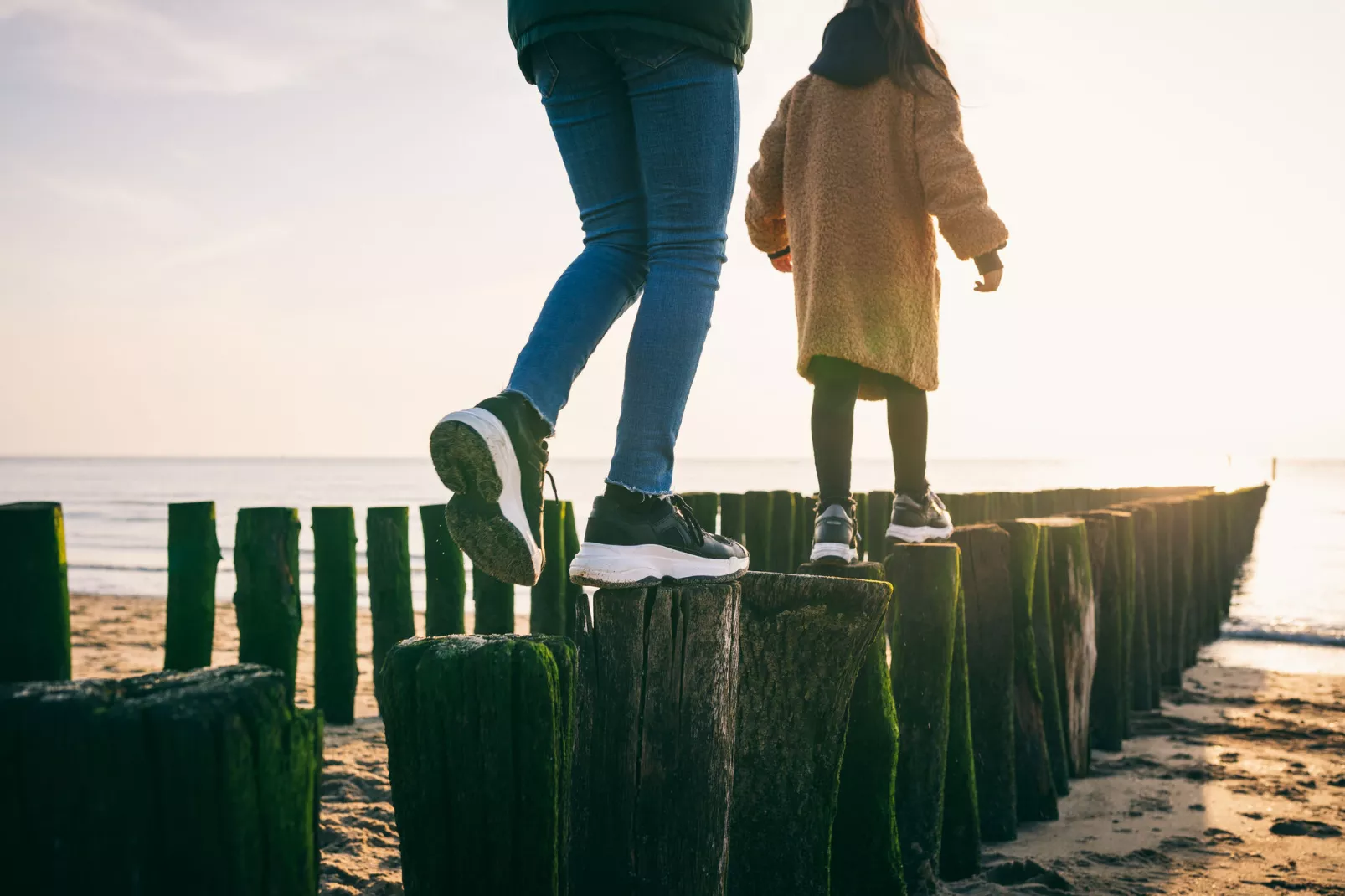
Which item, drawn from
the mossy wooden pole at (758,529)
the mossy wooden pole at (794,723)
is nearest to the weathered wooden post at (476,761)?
the mossy wooden pole at (794,723)

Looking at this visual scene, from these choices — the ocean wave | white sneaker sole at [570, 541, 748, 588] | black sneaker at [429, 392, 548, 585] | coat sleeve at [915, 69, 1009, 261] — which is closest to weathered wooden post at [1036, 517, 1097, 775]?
coat sleeve at [915, 69, 1009, 261]

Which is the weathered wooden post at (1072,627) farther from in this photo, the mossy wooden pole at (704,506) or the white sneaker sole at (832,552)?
the mossy wooden pole at (704,506)

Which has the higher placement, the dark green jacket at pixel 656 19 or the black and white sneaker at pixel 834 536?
the dark green jacket at pixel 656 19

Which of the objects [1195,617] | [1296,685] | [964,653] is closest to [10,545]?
[964,653]

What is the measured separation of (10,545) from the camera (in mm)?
1379

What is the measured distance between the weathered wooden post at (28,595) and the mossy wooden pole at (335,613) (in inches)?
149

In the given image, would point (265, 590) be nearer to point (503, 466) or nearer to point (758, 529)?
point (758, 529)

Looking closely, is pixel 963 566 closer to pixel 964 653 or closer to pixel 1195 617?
pixel 964 653

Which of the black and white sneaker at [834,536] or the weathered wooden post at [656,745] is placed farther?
the black and white sneaker at [834,536]

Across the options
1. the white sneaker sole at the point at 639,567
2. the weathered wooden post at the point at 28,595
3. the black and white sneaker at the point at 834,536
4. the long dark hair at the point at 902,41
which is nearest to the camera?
the weathered wooden post at the point at 28,595

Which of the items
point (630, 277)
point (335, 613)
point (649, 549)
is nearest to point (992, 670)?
point (649, 549)

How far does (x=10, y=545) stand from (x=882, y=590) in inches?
63.6

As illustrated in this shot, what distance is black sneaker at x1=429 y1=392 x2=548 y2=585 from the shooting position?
6.91 feet

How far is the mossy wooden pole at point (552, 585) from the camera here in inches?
191
